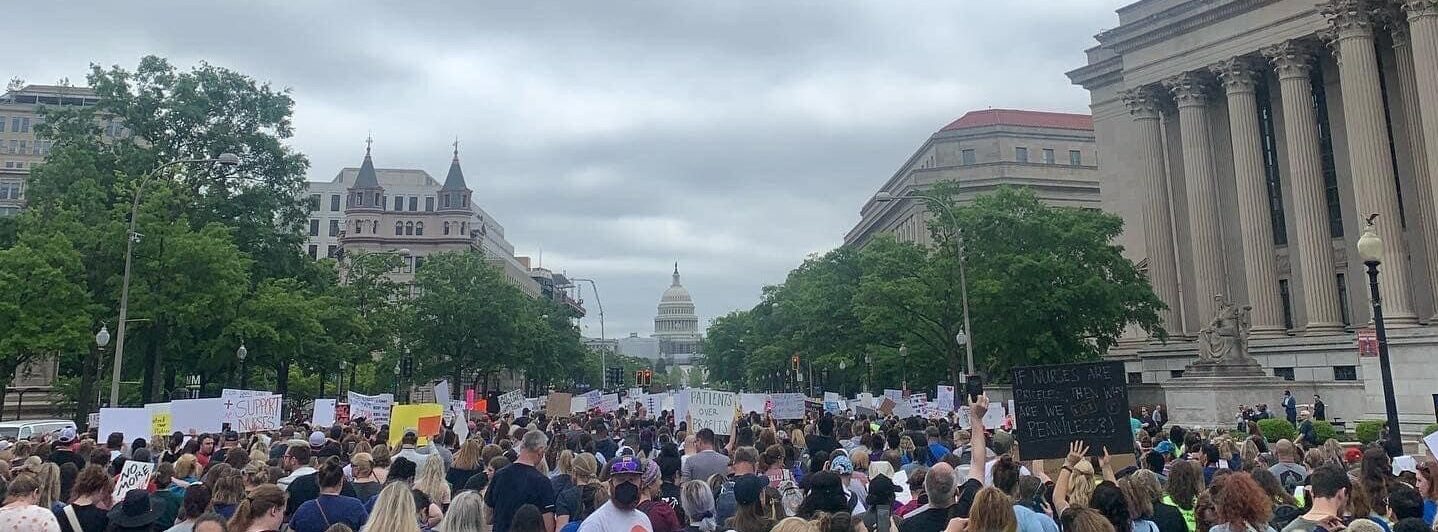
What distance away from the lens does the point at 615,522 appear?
7.19 m

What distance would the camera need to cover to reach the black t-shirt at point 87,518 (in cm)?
823

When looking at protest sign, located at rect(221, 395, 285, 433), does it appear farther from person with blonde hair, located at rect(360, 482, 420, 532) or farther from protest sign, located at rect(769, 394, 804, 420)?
person with blonde hair, located at rect(360, 482, 420, 532)

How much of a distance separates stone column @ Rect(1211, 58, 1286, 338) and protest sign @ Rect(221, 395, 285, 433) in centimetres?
4278

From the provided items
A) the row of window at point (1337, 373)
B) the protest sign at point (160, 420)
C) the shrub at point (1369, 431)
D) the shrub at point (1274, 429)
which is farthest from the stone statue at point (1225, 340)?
the protest sign at point (160, 420)

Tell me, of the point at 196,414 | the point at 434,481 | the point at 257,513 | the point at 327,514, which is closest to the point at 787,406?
the point at 196,414

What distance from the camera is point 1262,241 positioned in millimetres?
45781

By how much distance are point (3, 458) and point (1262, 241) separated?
161 ft

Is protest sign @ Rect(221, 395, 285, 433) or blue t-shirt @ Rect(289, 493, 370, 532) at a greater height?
protest sign @ Rect(221, 395, 285, 433)

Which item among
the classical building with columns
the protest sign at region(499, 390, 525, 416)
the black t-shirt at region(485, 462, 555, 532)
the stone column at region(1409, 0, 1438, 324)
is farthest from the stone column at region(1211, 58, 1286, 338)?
the black t-shirt at region(485, 462, 555, 532)

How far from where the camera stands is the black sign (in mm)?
9711

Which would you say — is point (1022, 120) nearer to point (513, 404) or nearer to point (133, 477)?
point (513, 404)

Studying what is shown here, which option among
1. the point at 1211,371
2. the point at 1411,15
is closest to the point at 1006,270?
the point at 1211,371

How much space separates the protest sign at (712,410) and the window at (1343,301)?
39725 millimetres

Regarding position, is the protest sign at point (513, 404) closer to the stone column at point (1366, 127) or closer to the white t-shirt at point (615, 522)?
the white t-shirt at point (615, 522)
